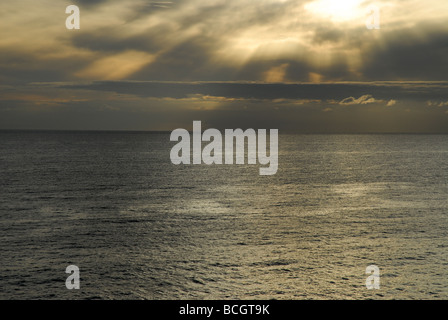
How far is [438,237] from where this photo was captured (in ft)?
154

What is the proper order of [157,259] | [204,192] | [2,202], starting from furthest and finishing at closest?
[204,192]
[2,202]
[157,259]

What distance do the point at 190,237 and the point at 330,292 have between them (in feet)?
64.3

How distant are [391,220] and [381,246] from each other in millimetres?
14142

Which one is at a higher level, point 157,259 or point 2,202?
point 2,202

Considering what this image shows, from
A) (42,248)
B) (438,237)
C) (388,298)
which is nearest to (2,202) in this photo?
(42,248)

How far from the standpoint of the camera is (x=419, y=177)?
106 metres

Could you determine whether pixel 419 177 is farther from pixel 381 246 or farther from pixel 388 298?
pixel 388 298

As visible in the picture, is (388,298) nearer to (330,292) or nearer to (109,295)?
(330,292)

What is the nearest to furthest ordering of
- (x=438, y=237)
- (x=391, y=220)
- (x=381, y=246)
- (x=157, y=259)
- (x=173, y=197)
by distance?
1. (x=157, y=259)
2. (x=381, y=246)
3. (x=438, y=237)
4. (x=391, y=220)
5. (x=173, y=197)
